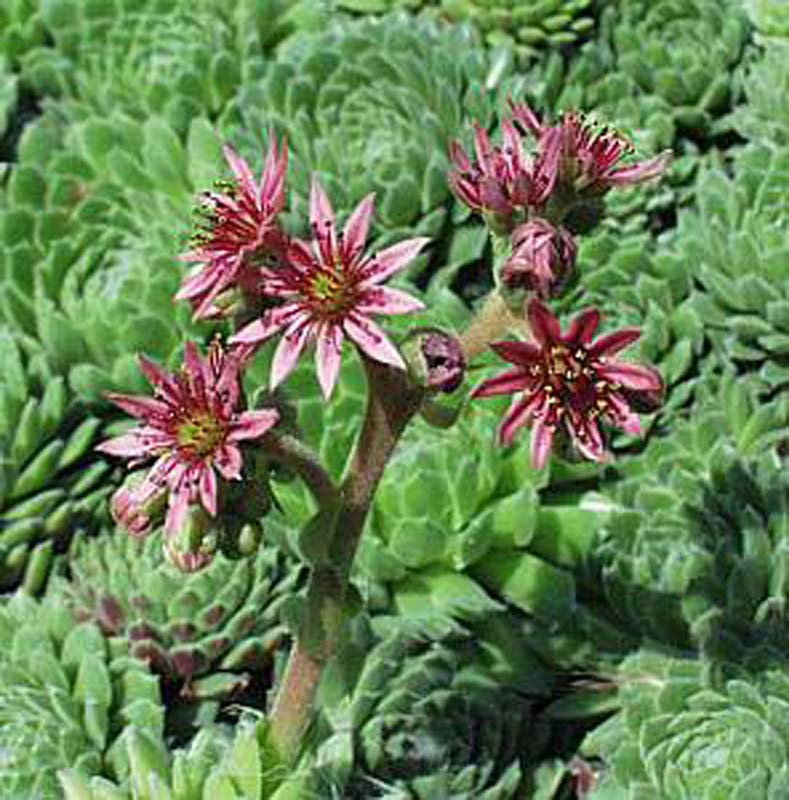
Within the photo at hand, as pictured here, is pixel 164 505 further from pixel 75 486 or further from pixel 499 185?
pixel 75 486

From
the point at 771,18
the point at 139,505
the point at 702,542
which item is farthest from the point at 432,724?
the point at 771,18

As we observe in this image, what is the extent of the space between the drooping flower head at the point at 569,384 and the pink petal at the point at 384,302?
0.43 ft

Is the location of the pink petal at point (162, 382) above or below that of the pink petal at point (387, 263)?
below

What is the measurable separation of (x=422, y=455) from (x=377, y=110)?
0.96 metres

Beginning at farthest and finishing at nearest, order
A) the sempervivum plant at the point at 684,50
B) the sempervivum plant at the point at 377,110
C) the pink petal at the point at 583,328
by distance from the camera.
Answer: the sempervivum plant at the point at 684,50, the sempervivum plant at the point at 377,110, the pink petal at the point at 583,328

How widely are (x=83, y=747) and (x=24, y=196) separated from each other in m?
1.40

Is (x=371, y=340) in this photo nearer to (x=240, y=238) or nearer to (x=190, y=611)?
(x=240, y=238)

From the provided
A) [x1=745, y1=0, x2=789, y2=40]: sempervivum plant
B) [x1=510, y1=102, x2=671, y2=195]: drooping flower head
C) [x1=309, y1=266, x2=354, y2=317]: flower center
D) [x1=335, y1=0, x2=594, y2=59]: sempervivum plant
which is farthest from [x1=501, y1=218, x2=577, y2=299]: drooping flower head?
[x1=745, y1=0, x2=789, y2=40]: sempervivum plant

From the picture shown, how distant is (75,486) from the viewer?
121 inches

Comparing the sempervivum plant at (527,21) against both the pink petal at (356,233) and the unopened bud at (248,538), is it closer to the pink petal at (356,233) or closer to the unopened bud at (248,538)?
the pink petal at (356,233)

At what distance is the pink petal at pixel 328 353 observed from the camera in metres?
2.00

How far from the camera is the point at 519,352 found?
6.45 ft

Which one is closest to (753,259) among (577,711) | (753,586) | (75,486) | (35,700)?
(753,586)

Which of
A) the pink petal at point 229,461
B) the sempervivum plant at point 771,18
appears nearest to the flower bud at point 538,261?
the pink petal at point 229,461
